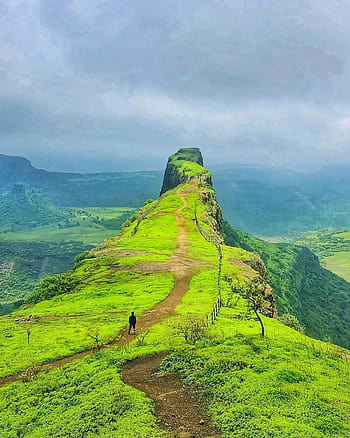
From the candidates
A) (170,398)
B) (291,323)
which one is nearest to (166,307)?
(291,323)

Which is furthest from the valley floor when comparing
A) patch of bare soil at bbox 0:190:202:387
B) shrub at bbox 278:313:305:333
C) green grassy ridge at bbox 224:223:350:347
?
green grassy ridge at bbox 224:223:350:347

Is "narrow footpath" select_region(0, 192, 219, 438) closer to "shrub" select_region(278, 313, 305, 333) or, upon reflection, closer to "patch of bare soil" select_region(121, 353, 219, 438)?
"patch of bare soil" select_region(121, 353, 219, 438)

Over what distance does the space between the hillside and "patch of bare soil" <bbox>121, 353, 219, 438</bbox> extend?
8cm

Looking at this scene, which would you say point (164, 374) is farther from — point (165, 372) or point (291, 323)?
point (291, 323)

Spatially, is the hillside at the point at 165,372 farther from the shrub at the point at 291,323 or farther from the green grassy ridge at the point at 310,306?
the green grassy ridge at the point at 310,306

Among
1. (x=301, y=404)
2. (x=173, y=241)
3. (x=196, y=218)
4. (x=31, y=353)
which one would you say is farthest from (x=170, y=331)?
(x=196, y=218)

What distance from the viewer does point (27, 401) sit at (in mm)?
28047

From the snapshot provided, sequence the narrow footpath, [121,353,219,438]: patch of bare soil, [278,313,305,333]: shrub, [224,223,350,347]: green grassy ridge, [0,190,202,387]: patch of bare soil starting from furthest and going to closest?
[224,223,350,347]: green grassy ridge < [278,313,305,333]: shrub < [0,190,202,387]: patch of bare soil < the narrow footpath < [121,353,219,438]: patch of bare soil

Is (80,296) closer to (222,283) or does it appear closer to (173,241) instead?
(222,283)

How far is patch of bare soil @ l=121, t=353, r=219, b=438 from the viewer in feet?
74.2

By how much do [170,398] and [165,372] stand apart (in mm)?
3576

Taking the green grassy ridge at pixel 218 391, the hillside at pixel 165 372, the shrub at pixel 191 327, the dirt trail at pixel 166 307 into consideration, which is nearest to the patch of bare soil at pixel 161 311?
the dirt trail at pixel 166 307

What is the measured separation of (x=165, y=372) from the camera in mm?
29938

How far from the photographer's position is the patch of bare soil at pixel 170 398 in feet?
74.2
